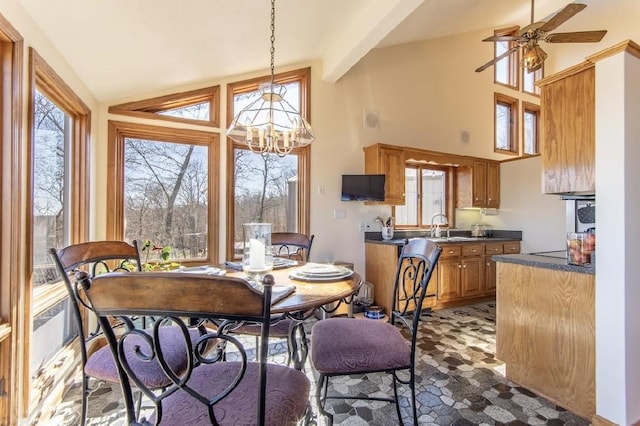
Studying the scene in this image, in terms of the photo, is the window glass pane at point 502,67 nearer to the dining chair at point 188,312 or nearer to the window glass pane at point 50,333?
the dining chair at point 188,312

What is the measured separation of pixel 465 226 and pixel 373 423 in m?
3.93

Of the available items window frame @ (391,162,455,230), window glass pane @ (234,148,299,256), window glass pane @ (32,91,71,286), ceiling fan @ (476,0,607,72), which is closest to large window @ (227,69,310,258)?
window glass pane @ (234,148,299,256)

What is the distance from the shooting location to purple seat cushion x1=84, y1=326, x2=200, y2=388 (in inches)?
51.4

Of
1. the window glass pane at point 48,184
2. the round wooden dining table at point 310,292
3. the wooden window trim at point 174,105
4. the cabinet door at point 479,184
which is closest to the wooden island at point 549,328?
the round wooden dining table at point 310,292

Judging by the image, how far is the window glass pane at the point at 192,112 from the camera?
3113 mm

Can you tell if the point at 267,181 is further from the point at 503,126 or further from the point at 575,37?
the point at 503,126

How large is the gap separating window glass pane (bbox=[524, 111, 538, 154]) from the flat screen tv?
369 cm

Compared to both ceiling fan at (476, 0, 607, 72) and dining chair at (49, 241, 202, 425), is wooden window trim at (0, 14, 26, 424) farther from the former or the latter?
ceiling fan at (476, 0, 607, 72)

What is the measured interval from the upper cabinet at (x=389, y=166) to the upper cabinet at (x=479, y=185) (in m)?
1.36

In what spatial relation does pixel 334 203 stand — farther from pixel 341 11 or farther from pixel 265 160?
pixel 341 11

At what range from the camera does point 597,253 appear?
5.77ft

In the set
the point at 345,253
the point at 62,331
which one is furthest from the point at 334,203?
the point at 62,331

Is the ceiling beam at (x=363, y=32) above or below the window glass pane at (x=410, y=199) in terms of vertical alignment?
above

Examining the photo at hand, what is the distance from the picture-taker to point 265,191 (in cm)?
359
